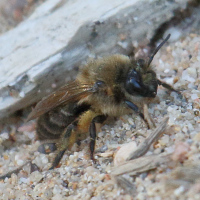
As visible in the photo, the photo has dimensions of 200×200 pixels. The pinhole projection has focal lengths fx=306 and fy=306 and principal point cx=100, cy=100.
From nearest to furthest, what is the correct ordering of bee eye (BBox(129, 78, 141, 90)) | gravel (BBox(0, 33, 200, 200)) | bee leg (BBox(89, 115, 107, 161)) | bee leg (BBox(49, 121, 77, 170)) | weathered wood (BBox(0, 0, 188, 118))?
gravel (BBox(0, 33, 200, 200)), bee eye (BBox(129, 78, 141, 90)), bee leg (BBox(89, 115, 107, 161)), bee leg (BBox(49, 121, 77, 170)), weathered wood (BBox(0, 0, 188, 118))

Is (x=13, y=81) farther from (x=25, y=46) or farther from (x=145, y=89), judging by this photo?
(x=145, y=89)

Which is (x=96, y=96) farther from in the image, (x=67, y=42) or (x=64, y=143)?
(x=67, y=42)

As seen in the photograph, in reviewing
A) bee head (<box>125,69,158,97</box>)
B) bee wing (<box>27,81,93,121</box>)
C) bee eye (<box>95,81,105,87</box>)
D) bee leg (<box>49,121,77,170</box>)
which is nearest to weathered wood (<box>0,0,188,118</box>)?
bee wing (<box>27,81,93,121</box>)

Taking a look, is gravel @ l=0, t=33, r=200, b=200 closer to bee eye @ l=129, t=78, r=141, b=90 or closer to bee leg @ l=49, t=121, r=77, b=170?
bee leg @ l=49, t=121, r=77, b=170

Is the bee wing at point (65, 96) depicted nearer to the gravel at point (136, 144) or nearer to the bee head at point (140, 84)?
the bee head at point (140, 84)

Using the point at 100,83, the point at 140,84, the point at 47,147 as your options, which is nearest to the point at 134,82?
the point at 140,84


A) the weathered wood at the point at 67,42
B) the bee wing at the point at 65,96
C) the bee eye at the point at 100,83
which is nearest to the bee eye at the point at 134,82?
the bee eye at the point at 100,83
